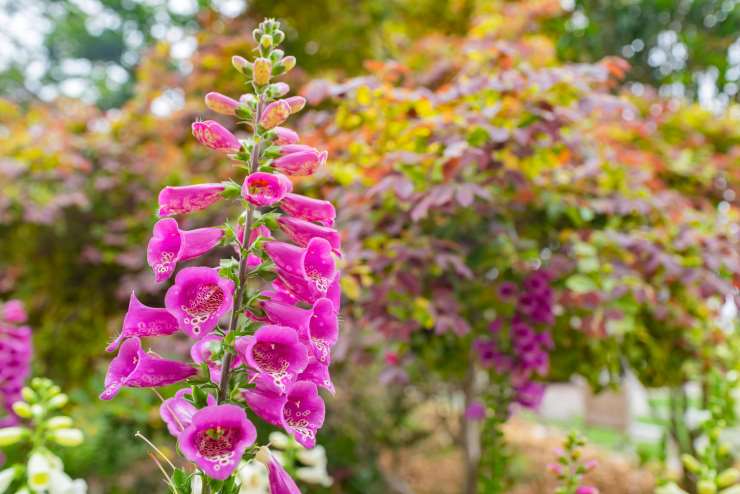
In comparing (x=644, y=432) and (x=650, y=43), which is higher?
(x=650, y=43)

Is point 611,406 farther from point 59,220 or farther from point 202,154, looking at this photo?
point 59,220

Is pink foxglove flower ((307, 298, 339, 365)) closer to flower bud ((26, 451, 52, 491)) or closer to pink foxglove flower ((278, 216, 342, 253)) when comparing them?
pink foxglove flower ((278, 216, 342, 253))

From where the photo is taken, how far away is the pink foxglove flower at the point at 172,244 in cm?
94

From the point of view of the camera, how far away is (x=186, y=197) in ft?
3.29

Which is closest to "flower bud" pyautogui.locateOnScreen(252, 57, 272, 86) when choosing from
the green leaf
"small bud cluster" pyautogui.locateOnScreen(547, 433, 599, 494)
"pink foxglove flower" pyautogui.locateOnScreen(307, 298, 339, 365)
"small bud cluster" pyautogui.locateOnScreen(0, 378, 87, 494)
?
"pink foxglove flower" pyautogui.locateOnScreen(307, 298, 339, 365)

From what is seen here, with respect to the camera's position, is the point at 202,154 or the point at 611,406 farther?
the point at 611,406

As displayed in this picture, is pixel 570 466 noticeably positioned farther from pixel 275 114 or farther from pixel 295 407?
pixel 275 114

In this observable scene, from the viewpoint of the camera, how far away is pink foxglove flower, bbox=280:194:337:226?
1.01 metres

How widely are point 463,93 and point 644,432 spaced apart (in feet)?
22.3

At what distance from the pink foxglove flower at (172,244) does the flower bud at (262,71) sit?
0.84 feet

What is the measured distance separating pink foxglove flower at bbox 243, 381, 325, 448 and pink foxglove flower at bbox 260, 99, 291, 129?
42 cm

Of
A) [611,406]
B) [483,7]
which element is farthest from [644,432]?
[483,7]

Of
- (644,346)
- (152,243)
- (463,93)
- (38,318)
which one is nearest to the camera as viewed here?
(152,243)

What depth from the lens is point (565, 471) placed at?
144 cm
